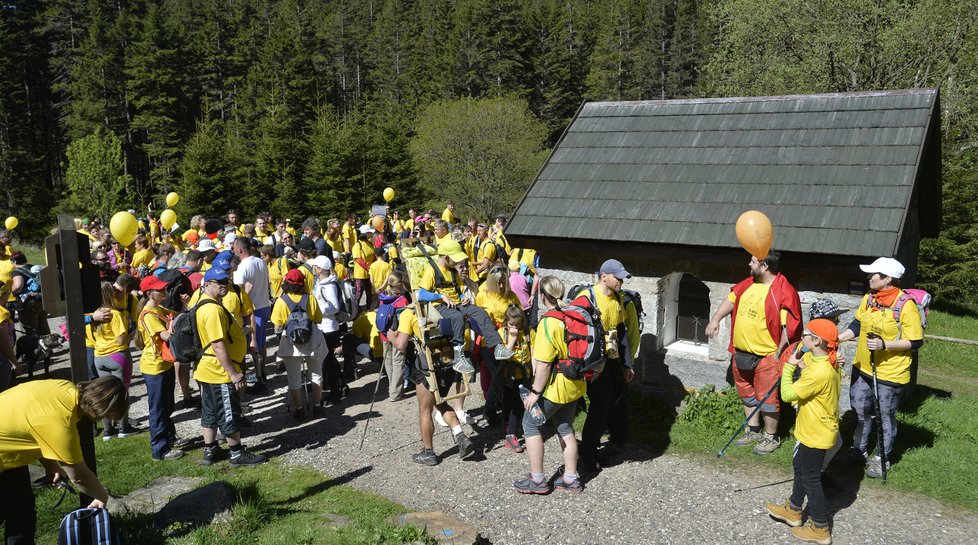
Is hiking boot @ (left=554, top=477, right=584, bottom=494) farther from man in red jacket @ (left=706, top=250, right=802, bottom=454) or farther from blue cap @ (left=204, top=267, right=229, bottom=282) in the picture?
blue cap @ (left=204, top=267, right=229, bottom=282)

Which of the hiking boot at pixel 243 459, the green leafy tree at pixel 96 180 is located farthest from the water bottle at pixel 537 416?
the green leafy tree at pixel 96 180

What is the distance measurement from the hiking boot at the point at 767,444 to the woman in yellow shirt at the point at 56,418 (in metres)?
5.61

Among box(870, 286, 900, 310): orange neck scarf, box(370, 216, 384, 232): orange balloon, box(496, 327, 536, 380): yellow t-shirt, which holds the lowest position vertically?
box(496, 327, 536, 380): yellow t-shirt

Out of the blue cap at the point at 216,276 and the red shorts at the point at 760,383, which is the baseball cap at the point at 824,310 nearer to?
the red shorts at the point at 760,383

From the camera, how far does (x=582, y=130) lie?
9281 mm

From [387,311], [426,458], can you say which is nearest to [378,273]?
[387,311]

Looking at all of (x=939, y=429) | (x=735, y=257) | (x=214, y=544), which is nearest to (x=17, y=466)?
(x=214, y=544)

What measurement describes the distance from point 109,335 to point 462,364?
3.76 metres

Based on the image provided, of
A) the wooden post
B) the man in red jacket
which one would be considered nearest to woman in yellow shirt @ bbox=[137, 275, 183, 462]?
the wooden post

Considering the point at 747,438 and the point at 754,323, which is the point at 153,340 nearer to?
the point at 754,323

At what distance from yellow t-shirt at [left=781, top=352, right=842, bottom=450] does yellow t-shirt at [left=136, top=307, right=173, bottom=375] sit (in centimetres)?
580

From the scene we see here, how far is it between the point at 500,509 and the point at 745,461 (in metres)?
2.56

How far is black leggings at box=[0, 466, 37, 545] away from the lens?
4.10 m

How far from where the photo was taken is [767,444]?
257 inches
